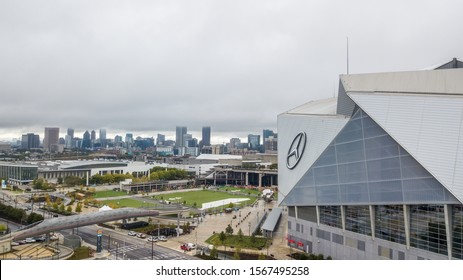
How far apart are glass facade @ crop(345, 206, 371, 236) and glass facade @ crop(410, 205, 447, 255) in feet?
14.8

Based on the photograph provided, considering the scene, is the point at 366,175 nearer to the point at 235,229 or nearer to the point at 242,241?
the point at 242,241

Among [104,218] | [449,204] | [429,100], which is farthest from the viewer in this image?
[104,218]

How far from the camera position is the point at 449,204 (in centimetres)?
2886

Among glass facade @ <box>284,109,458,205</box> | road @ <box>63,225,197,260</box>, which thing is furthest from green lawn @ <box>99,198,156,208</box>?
glass facade @ <box>284,109,458,205</box>

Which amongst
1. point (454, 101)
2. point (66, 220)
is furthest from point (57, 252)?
point (454, 101)

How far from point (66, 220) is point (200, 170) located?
98054 millimetres

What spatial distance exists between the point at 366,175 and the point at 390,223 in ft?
15.8

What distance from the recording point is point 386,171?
1287 inches

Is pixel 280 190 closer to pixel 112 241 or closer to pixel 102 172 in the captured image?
pixel 112 241

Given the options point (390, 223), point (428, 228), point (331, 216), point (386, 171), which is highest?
point (386, 171)

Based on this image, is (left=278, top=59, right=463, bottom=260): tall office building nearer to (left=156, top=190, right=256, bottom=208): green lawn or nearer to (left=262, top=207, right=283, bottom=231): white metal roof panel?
(left=262, top=207, right=283, bottom=231): white metal roof panel

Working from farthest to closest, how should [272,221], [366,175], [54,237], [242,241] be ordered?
[272,221] → [54,237] → [242,241] → [366,175]

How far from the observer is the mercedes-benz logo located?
148ft

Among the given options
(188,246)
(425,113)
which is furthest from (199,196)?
(425,113)
